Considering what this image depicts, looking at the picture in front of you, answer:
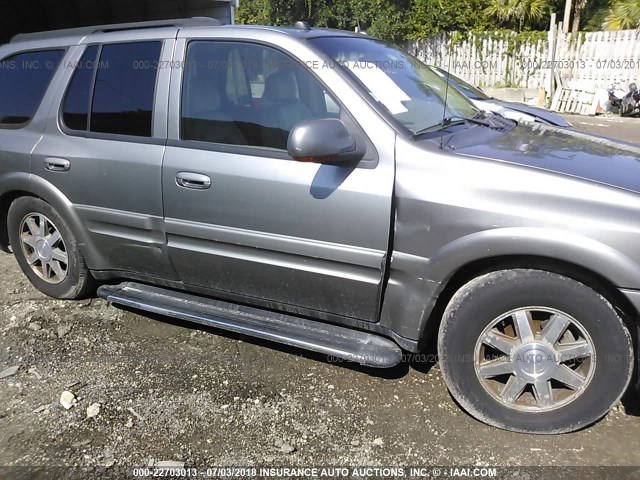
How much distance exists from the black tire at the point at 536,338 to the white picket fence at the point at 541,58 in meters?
14.4

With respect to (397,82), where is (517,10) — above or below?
above

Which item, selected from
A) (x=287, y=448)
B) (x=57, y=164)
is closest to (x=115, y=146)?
(x=57, y=164)

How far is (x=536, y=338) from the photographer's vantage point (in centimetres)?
248

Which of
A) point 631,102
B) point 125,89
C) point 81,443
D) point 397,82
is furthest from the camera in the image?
point 631,102

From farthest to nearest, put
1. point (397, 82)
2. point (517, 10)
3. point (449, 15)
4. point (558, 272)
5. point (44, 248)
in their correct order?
1. point (449, 15)
2. point (517, 10)
3. point (44, 248)
4. point (397, 82)
5. point (558, 272)

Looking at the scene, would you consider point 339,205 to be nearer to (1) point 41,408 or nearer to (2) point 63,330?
(1) point 41,408

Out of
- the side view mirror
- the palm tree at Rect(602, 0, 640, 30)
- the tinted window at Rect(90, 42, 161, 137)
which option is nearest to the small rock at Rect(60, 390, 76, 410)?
the tinted window at Rect(90, 42, 161, 137)

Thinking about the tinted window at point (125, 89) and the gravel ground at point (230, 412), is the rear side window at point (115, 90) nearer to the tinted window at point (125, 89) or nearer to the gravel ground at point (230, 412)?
the tinted window at point (125, 89)

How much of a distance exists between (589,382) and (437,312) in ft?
2.43

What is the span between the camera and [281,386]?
304 centimetres

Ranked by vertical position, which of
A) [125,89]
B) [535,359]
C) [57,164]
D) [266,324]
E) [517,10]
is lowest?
[266,324]

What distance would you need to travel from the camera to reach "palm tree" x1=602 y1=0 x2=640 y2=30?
15.8 metres

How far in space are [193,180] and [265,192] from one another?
0.47 meters

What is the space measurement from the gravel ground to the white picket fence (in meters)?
14.3
